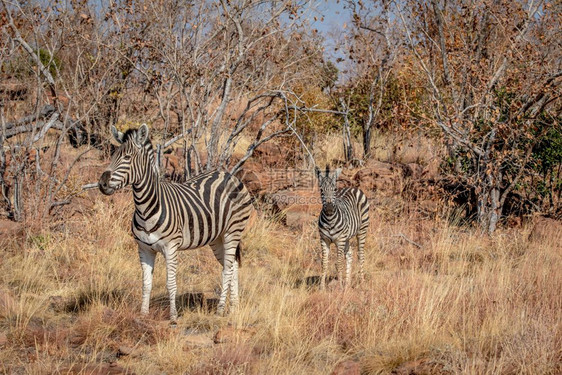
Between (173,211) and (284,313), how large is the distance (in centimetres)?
158

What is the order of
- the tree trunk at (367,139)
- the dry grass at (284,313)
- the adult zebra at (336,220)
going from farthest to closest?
the tree trunk at (367,139) < the adult zebra at (336,220) < the dry grass at (284,313)

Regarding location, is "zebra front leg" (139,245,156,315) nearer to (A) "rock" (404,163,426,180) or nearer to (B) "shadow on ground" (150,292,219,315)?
(B) "shadow on ground" (150,292,219,315)

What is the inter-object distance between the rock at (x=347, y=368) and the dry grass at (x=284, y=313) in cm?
15

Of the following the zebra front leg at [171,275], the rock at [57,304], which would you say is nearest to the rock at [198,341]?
the zebra front leg at [171,275]

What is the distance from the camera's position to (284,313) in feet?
21.3

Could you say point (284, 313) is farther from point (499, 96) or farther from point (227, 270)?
point (499, 96)

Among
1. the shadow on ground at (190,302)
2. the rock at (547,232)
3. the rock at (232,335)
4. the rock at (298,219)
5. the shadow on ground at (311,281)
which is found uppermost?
the rock at (298,219)

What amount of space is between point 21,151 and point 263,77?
454cm

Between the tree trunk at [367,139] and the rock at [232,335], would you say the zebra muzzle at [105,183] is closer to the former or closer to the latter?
the rock at [232,335]

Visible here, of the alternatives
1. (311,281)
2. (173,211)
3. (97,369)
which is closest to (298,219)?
(311,281)

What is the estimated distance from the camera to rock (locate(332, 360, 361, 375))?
4.99 meters

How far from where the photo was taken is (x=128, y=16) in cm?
1169

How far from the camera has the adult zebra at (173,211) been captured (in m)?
6.04

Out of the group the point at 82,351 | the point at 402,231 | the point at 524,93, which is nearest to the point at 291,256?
the point at 402,231
